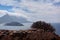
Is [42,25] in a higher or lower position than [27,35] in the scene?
higher

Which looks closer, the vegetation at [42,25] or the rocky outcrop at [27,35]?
the rocky outcrop at [27,35]

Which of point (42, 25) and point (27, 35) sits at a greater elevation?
point (42, 25)

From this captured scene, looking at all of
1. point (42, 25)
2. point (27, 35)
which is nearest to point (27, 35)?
point (27, 35)

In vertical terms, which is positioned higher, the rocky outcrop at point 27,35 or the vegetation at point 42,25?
the vegetation at point 42,25

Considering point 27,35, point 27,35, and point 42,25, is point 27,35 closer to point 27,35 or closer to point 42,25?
point 27,35

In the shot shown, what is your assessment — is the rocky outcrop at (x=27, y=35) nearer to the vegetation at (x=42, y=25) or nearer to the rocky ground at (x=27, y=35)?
the rocky ground at (x=27, y=35)

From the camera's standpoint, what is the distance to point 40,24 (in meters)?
8.82

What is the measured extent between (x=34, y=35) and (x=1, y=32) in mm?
1484

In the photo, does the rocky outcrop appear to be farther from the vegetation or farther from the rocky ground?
the vegetation

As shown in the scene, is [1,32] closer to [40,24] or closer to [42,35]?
[42,35]

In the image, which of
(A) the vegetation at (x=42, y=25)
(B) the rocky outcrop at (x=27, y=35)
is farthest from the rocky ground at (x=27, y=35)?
(A) the vegetation at (x=42, y=25)

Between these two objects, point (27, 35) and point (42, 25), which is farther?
point (42, 25)

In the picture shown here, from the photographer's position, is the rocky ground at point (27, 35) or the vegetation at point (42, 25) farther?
the vegetation at point (42, 25)

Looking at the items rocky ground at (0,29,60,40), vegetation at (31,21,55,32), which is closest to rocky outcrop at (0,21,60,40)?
rocky ground at (0,29,60,40)
